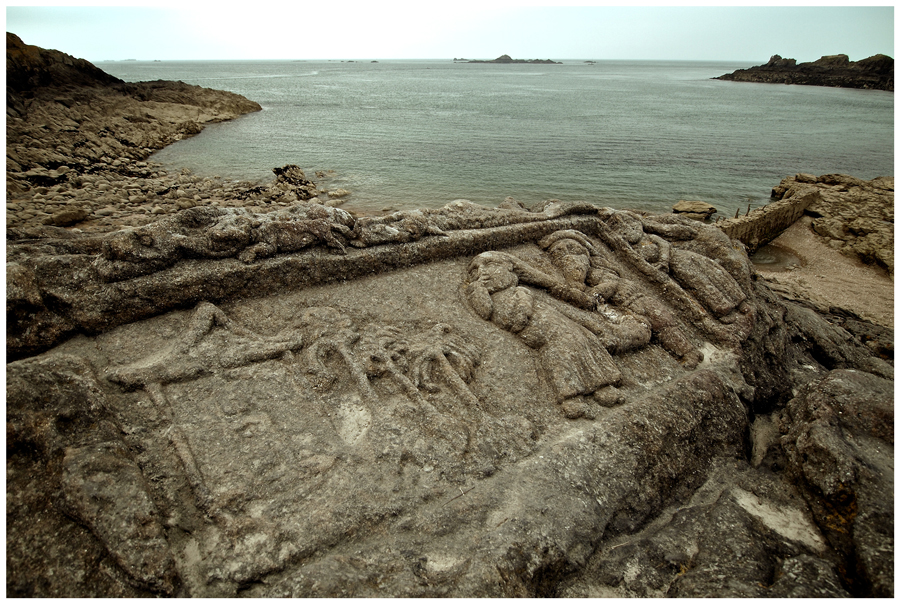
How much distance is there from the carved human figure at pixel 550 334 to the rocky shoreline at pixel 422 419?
24 millimetres

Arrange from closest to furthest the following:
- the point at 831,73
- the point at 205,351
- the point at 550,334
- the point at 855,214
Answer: the point at 205,351, the point at 550,334, the point at 855,214, the point at 831,73

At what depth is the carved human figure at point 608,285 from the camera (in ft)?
15.6

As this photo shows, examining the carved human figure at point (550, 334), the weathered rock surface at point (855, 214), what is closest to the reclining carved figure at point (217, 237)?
the carved human figure at point (550, 334)

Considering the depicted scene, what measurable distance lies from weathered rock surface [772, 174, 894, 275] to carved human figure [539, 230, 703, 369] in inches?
352

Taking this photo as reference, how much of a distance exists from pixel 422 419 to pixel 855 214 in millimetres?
14787

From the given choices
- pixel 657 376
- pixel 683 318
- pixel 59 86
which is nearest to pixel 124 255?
pixel 657 376

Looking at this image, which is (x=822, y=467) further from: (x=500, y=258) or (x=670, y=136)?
(x=670, y=136)

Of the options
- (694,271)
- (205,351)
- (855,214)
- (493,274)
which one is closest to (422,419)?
(205,351)

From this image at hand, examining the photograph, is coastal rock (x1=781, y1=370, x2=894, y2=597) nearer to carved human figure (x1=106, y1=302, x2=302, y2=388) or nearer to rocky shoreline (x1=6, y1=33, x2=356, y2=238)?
carved human figure (x1=106, y1=302, x2=302, y2=388)

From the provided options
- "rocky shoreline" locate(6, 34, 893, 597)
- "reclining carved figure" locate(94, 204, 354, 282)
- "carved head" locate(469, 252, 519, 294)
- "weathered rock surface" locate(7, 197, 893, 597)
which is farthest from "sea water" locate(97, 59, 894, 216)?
"weathered rock surface" locate(7, 197, 893, 597)

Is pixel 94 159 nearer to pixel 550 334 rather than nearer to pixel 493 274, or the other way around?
pixel 493 274

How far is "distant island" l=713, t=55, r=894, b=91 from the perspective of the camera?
62.8m

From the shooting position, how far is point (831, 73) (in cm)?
7344

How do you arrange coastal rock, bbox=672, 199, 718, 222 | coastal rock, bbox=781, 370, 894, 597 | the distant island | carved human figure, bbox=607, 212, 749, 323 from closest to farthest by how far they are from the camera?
coastal rock, bbox=781, 370, 894, 597
carved human figure, bbox=607, 212, 749, 323
coastal rock, bbox=672, 199, 718, 222
the distant island
